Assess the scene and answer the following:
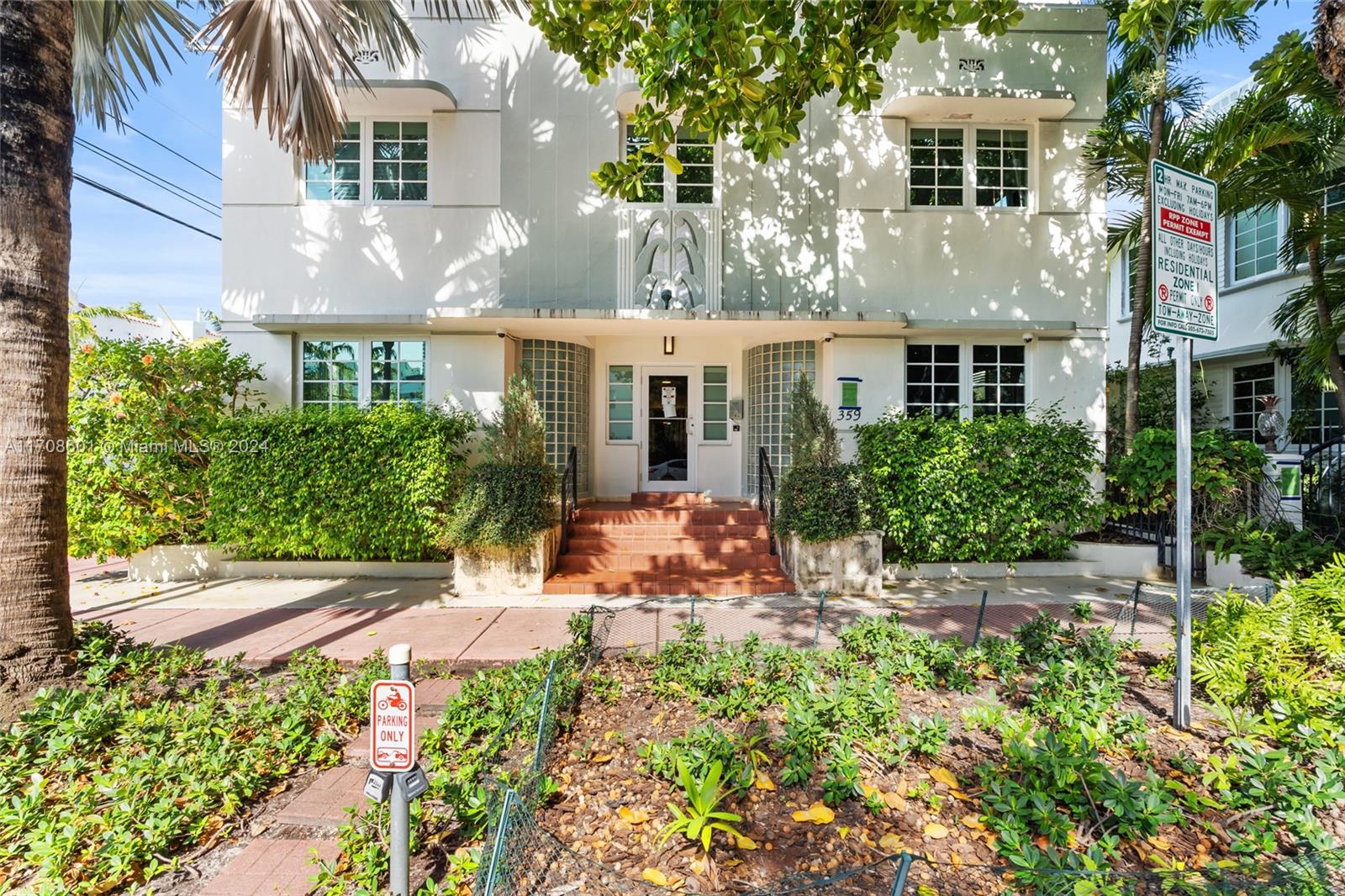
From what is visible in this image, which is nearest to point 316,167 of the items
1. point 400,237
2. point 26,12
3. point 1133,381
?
point 400,237

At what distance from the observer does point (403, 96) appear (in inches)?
347

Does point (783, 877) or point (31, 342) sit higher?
point (31, 342)

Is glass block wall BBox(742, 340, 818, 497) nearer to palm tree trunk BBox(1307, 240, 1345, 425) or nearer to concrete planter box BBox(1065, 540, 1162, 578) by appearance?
concrete planter box BBox(1065, 540, 1162, 578)

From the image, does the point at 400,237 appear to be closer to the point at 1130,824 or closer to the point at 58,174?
the point at 58,174

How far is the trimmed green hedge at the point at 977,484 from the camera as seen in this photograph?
26.5 ft

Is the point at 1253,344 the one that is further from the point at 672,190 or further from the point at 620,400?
the point at 620,400

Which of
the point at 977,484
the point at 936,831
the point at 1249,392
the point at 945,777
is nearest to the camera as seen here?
the point at 936,831

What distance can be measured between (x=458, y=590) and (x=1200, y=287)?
7.67m

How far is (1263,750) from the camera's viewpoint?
119 inches

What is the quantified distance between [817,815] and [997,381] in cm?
866

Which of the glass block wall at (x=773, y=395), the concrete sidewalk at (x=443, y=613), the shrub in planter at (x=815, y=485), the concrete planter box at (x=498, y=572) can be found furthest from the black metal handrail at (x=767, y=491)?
the concrete planter box at (x=498, y=572)

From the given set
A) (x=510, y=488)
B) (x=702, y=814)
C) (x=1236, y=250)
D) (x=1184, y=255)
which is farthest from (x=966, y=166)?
(x=702, y=814)

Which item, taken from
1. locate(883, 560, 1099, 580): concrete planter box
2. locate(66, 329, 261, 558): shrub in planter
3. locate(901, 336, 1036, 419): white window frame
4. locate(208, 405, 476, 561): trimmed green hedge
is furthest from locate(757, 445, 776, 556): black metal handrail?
locate(66, 329, 261, 558): shrub in planter

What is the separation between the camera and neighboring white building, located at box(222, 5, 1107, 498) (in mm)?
9211
